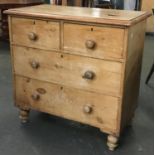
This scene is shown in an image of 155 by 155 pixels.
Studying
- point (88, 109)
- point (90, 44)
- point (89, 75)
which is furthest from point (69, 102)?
point (90, 44)

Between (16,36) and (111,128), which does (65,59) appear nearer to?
(16,36)

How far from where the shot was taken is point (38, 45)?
162cm

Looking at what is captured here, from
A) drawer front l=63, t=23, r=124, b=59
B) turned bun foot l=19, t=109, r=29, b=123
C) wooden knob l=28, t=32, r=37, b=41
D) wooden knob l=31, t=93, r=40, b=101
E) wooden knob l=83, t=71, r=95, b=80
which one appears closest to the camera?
drawer front l=63, t=23, r=124, b=59

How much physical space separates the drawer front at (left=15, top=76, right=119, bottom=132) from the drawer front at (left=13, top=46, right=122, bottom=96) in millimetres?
43

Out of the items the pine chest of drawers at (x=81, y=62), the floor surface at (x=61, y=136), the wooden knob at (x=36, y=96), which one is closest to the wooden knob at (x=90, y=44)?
the pine chest of drawers at (x=81, y=62)

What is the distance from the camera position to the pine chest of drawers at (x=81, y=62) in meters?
1.43

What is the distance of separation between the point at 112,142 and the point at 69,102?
336 mm

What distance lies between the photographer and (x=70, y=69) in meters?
1.58

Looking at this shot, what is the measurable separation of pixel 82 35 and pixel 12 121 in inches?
33.3

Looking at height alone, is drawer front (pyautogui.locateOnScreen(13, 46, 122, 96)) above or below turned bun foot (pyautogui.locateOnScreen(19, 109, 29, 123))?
above

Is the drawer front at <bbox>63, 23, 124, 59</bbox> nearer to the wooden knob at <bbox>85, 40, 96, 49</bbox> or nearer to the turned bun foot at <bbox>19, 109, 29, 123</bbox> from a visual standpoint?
the wooden knob at <bbox>85, 40, 96, 49</bbox>

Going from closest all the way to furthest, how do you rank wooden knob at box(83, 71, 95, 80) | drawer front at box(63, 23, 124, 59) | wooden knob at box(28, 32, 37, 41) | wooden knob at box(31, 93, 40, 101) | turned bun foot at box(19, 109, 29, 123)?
drawer front at box(63, 23, 124, 59)
wooden knob at box(83, 71, 95, 80)
wooden knob at box(28, 32, 37, 41)
wooden knob at box(31, 93, 40, 101)
turned bun foot at box(19, 109, 29, 123)

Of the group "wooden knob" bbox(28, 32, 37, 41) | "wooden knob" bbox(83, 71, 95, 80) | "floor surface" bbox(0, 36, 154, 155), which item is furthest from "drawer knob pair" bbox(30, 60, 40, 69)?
"floor surface" bbox(0, 36, 154, 155)

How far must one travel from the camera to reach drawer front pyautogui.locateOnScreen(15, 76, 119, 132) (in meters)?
1.55
